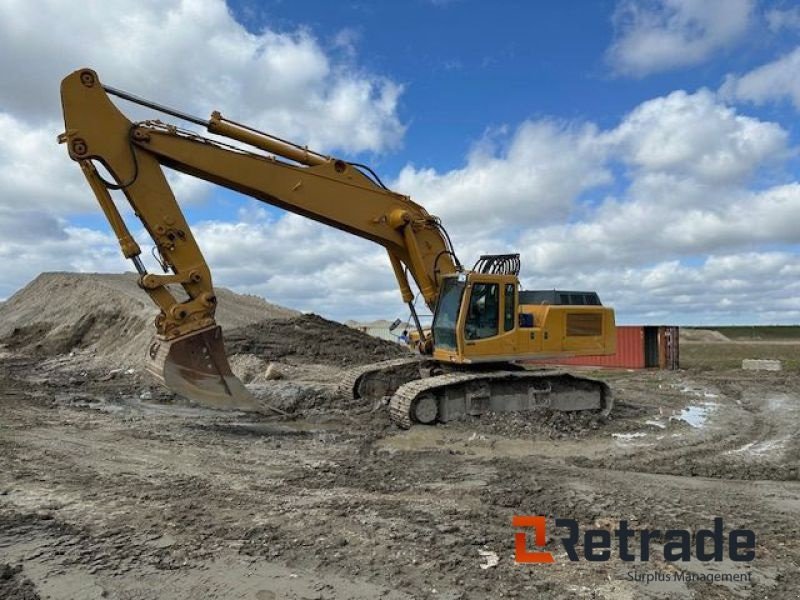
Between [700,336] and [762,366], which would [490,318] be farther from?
[700,336]

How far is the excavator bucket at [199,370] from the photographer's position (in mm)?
9242

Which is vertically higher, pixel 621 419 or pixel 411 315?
pixel 411 315

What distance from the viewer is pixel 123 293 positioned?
29234mm

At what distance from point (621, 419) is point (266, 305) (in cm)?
2346

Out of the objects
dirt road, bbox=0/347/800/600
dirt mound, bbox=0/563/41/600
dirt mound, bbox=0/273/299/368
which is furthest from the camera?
dirt mound, bbox=0/273/299/368

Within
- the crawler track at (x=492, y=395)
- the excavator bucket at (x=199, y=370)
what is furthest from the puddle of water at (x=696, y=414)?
the excavator bucket at (x=199, y=370)

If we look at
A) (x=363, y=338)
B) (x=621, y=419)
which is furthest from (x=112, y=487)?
(x=363, y=338)

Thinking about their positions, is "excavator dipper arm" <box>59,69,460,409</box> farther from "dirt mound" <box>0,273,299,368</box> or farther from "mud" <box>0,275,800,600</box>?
"dirt mound" <box>0,273,299,368</box>

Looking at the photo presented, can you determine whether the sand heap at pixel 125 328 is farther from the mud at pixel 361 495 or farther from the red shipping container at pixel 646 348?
the red shipping container at pixel 646 348

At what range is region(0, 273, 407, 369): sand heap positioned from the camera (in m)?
20.4

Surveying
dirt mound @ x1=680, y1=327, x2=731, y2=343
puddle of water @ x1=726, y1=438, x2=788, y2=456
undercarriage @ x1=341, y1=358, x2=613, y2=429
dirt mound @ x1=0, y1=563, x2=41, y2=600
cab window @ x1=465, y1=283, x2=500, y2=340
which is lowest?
dirt mound @ x1=0, y1=563, x2=41, y2=600

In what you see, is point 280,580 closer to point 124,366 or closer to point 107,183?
point 107,183

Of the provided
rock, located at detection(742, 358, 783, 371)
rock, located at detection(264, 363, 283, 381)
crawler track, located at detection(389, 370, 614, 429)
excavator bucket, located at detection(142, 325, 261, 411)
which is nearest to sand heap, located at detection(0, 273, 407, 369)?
rock, located at detection(264, 363, 283, 381)

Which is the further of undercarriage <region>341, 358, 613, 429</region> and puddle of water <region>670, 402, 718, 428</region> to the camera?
puddle of water <region>670, 402, 718, 428</region>
